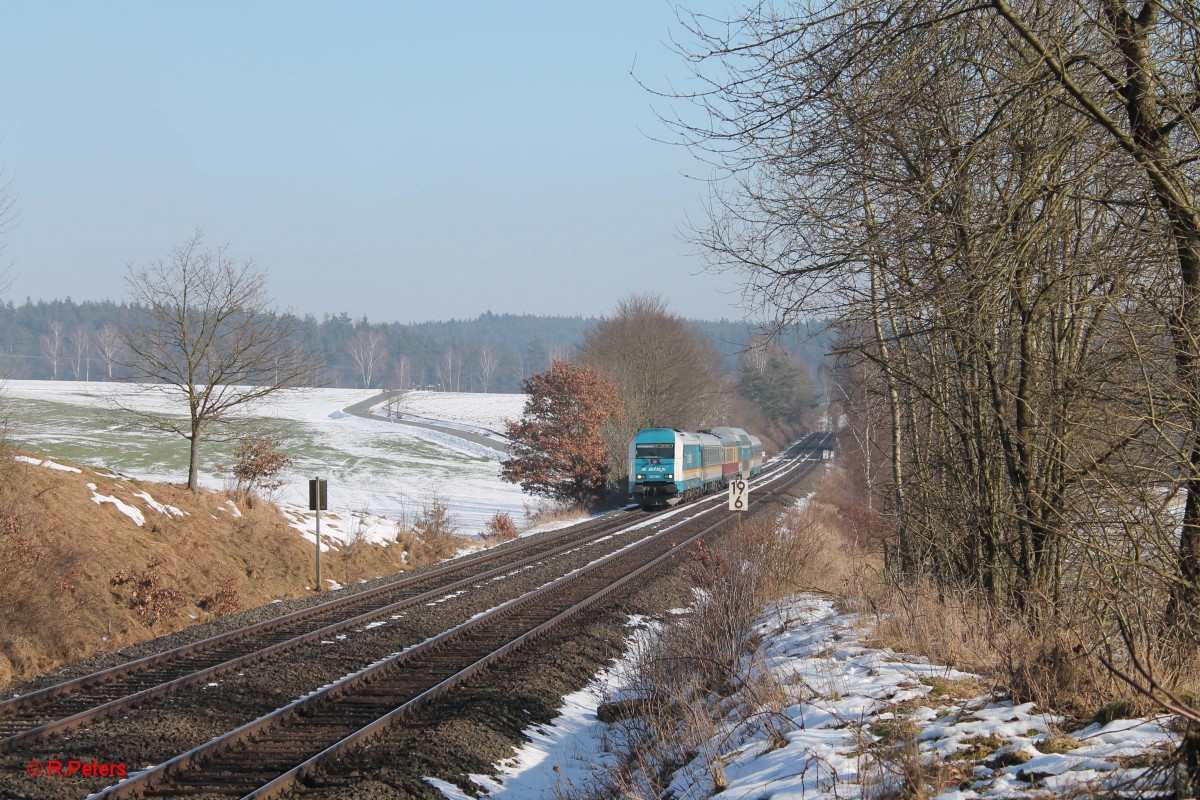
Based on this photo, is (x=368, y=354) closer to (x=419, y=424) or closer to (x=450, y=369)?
(x=450, y=369)

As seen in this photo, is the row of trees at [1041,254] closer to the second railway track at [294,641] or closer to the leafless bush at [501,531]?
the second railway track at [294,641]

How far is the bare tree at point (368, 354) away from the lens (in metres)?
169

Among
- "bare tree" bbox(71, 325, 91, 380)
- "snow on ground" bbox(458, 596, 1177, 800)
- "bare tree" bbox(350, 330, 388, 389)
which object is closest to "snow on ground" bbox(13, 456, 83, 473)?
"snow on ground" bbox(458, 596, 1177, 800)

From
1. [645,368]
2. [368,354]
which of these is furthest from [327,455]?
[368,354]

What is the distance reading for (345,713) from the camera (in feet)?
28.0

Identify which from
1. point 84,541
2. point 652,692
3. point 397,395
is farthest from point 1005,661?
point 397,395

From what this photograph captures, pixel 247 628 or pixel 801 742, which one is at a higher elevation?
pixel 801 742

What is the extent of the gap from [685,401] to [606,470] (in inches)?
574

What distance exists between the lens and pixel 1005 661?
5891 mm

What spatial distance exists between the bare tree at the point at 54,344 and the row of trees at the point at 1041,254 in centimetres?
15842

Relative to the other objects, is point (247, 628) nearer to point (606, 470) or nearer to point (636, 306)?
point (606, 470)

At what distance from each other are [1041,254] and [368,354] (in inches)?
6862

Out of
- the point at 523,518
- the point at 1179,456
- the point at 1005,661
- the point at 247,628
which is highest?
the point at 1179,456

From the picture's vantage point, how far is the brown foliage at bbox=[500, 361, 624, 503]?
3981 centimetres
